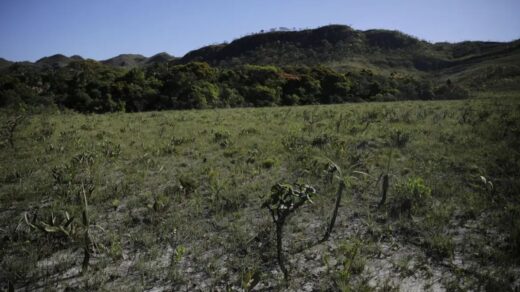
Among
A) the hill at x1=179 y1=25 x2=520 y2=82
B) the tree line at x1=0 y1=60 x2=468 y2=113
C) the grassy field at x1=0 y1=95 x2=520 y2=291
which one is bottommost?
the grassy field at x1=0 y1=95 x2=520 y2=291

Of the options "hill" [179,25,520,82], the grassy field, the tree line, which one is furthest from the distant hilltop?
the grassy field

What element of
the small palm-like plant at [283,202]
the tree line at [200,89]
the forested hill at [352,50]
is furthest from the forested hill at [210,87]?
the forested hill at [352,50]

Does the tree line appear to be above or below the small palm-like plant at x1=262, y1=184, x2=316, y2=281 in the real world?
above

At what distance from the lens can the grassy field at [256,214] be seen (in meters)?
4.11

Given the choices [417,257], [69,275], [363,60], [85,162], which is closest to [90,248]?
[69,275]

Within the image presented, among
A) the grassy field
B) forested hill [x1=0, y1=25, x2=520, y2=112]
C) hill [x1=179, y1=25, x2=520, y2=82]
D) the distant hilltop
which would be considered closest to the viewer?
the grassy field

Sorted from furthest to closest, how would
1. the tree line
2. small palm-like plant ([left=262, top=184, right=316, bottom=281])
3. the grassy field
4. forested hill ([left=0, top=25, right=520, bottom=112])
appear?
forested hill ([left=0, top=25, right=520, bottom=112]) → the tree line → small palm-like plant ([left=262, top=184, right=316, bottom=281]) → the grassy field

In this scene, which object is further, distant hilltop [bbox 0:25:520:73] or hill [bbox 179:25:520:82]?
distant hilltop [bbox 0:25:520:73]

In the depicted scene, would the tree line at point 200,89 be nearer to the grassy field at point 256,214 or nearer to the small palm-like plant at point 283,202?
the grassy field at point 256,214

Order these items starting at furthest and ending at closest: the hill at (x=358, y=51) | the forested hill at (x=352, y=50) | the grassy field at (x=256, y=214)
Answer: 1. the forested hill at (x=352, y=50)
2. the hill at (x=358, y=51)
3. the grassy field at (x=256, y=214)

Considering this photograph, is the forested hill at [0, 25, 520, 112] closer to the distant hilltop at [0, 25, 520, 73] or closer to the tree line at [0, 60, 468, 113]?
the tree line at [0, 60, 468, 113]

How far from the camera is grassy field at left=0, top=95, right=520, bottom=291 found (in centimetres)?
411

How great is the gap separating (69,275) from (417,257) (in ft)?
15.8

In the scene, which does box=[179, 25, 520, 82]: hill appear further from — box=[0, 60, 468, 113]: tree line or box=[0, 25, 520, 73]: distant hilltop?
box=[0, 60, 468, 113]: tree line
